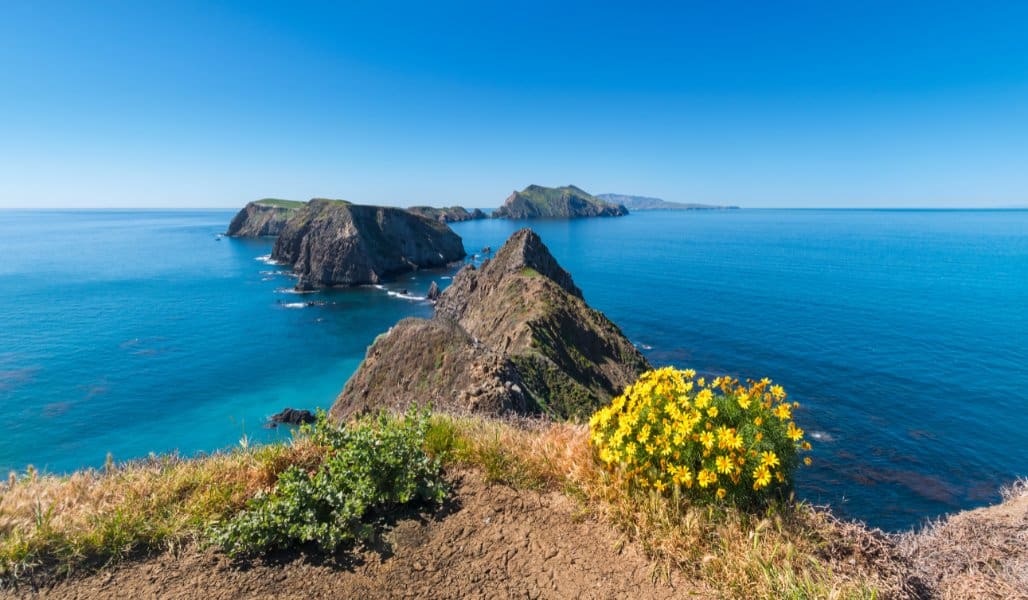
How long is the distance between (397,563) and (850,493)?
1228 inches

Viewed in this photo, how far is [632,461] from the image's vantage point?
5848mm

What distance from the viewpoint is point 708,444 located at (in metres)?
5.20

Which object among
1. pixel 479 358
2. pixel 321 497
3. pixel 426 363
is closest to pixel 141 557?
pixel 321 497

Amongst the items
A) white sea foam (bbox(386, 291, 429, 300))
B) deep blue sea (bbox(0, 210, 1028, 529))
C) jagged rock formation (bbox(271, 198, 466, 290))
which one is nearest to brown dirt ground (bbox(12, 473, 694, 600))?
deep blue sea (bbox(0, 210, 1028, 529))

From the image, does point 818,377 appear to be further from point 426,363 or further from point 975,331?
point 426,363

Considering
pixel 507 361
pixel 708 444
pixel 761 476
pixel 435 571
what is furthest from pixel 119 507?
pixel 507 361

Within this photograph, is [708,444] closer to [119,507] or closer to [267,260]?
[119,507]

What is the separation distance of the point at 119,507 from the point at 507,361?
16.7m

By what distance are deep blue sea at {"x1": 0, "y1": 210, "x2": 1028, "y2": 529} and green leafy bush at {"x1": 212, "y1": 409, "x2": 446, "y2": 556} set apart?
1118 cm

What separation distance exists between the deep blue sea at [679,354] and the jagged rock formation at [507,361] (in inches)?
286

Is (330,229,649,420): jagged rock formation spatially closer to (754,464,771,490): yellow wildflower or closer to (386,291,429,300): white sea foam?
(754,464,771,490): yellow wildflower

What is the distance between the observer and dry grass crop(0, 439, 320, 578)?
507cm

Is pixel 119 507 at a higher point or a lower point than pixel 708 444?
lower

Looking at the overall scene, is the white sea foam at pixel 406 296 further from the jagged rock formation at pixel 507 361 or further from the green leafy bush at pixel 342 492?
the green leafy bush at pixel 342 492
